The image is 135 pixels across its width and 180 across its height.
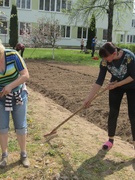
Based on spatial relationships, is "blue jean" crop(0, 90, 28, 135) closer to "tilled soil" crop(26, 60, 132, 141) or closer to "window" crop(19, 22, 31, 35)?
"tilled soil" crop(26, 60, 132, 141)

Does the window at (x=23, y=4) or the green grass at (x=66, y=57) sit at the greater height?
the window at (x=23, y=4)

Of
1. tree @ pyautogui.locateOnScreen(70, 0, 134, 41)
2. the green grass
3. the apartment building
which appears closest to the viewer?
the green grass

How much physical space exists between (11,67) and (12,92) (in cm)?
31

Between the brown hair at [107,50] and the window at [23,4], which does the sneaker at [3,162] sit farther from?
the window at [23,4]

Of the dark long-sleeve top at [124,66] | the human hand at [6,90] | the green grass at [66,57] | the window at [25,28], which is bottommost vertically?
the green grass at [66,57]

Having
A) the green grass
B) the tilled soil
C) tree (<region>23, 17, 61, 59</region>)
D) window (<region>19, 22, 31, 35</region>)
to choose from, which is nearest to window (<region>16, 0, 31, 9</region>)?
window (<region>19, 22, 31, 35</region>)

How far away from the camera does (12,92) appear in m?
→ 3.52

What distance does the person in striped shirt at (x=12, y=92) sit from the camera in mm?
3379

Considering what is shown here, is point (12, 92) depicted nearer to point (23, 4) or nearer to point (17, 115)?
point (17, 115)

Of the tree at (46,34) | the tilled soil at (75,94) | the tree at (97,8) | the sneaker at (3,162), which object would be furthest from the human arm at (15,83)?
the tree at (97,8)

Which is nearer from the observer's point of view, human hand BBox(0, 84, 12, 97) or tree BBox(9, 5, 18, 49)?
human hand BBox(0, 84, 12, 97)

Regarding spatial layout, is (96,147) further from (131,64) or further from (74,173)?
(131,64)

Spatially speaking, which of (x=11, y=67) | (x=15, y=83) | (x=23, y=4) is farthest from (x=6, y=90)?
(x=23, y=4)

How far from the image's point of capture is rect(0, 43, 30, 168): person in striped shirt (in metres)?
3.38
